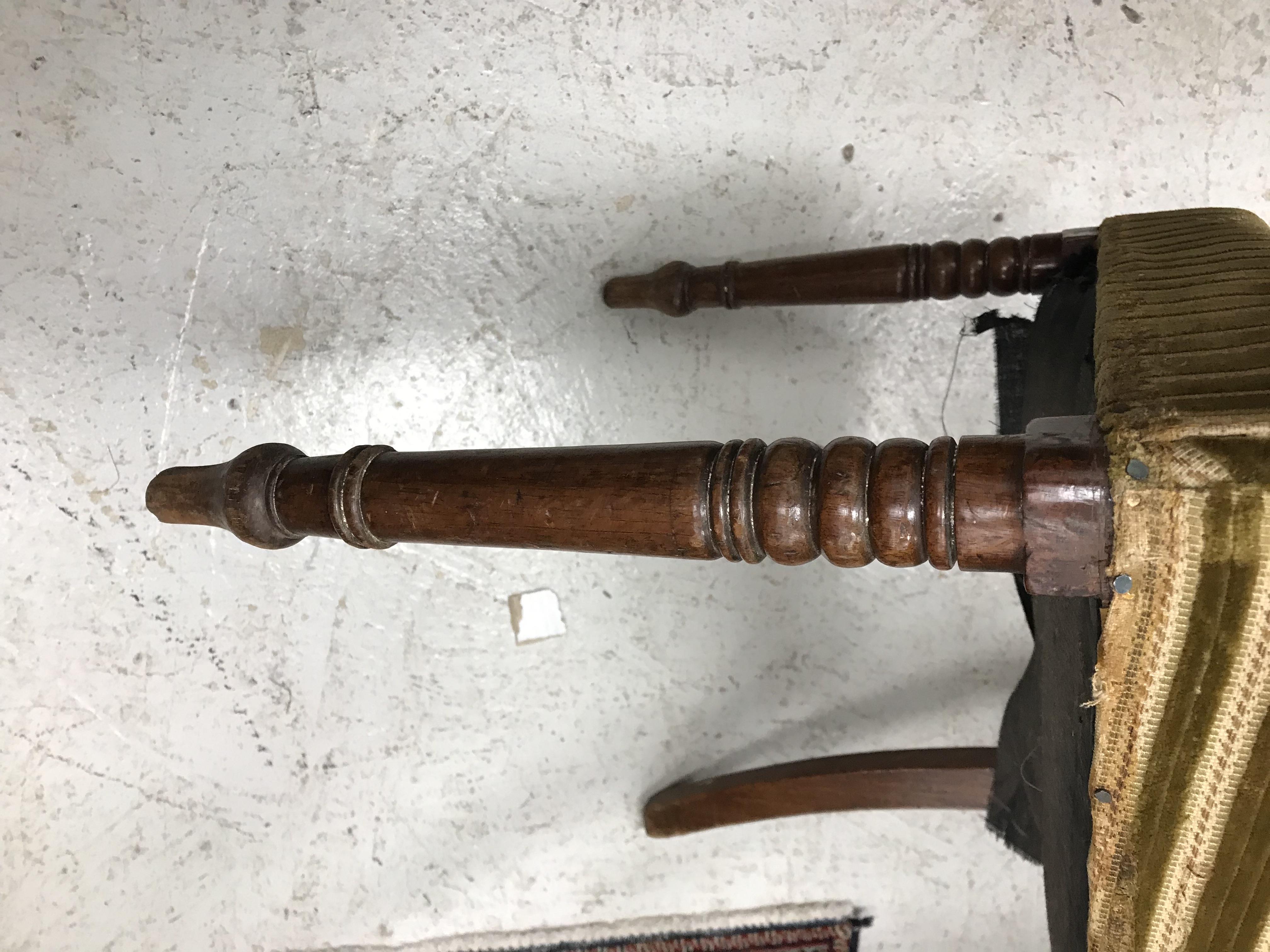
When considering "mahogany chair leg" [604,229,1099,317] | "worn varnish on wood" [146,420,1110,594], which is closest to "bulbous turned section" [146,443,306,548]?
"worn varnish on wood" [146,420,1110,594]

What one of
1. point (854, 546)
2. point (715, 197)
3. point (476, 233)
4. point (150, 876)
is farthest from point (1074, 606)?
point (150, 876)

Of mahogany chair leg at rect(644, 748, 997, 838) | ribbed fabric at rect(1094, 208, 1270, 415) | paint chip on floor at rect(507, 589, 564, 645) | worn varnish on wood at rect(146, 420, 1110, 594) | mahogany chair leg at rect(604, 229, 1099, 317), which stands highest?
mahogany chair leg at rect(604, 229, 1099, 317)

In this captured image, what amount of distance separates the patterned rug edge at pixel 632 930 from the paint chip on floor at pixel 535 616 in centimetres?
54

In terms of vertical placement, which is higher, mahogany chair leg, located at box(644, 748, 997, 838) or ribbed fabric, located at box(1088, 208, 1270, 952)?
ribbed fabric, located at box(1088, 208, 1270, 952)

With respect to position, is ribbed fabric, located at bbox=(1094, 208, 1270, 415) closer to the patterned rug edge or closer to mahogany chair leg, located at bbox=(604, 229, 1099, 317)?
mahogany chair leg, located at bbox=(604, 229, 1099, 317)

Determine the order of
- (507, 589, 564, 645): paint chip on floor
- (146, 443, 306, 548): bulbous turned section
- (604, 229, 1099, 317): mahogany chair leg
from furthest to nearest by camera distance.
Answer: (507, 589, 564, 645): paint chip on floor
(604, 229, 1099, 317): mahogany chair leg
(146, 443, 306, 548): bulbous turned section

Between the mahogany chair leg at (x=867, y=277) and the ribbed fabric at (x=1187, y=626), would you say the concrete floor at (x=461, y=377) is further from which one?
the ribbed fabric at (x=1187, y=626)

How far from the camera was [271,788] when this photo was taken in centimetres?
144

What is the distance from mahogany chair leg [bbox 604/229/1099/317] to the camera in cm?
96

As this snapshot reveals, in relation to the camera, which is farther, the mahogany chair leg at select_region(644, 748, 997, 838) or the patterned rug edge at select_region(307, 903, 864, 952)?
the patterned rug edge at select_region(307, 903, 864, 952)

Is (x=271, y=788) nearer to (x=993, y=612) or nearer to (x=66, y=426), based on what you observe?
(x=66, y=426)

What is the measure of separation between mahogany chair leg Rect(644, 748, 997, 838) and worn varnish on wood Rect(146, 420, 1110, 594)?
75 cm

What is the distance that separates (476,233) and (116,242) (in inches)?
21.3

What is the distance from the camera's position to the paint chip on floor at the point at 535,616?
1479 mm
